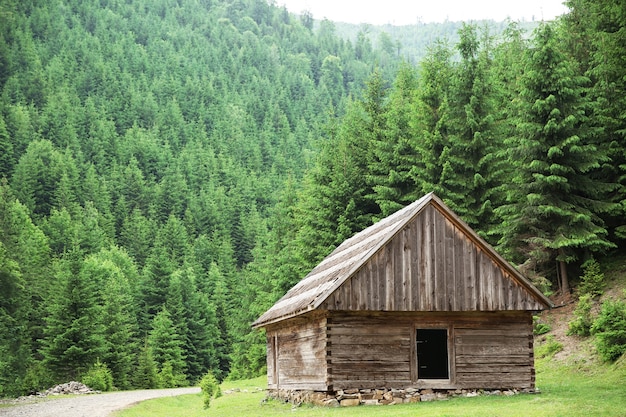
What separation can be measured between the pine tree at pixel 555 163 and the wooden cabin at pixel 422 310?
1014 centimetres

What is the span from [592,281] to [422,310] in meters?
13.5

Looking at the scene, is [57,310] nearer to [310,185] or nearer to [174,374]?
[174,374]

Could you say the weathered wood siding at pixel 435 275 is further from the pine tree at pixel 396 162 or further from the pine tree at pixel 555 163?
the pine tree at pixel 396 162

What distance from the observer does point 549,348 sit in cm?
3102

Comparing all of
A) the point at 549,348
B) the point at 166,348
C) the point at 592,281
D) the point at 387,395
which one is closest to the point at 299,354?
the point at 387,395

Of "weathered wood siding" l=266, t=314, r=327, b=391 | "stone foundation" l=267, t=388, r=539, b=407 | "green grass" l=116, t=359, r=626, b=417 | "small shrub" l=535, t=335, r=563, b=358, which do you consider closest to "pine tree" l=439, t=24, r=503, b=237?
"small shrub" l=535, t=335, r=563, b=358

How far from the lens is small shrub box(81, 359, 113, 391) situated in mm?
48781

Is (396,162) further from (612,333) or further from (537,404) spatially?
(537,404)

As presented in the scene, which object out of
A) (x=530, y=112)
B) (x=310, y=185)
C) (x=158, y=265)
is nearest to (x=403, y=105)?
(x=310, y=185)

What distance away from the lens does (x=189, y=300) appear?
8025 cm

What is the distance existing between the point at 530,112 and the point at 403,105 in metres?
13.7

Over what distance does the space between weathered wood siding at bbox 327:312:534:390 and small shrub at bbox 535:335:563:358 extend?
7.23 m

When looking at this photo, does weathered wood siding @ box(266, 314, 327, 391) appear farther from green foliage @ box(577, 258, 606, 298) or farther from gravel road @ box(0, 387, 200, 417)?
green foliage @ box(577, 258, 606, 298)

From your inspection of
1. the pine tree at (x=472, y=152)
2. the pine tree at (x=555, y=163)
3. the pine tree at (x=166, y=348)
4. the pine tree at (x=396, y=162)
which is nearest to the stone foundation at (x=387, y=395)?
the pine tree at (x=555, y=163)
